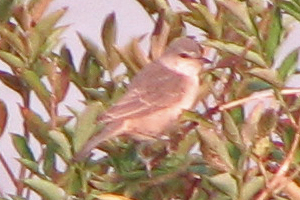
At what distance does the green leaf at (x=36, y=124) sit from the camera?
3146 millimetres

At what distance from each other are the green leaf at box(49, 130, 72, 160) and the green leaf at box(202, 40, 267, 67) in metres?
0.48

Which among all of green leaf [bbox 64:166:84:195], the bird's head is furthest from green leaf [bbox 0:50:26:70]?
the bird's head

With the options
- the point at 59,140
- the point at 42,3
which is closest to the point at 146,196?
the point at 59,140

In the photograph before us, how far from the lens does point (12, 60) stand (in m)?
3.26

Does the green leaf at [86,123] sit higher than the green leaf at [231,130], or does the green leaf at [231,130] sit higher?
the green leaf at [86,123]

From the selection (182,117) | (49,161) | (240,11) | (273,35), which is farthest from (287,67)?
(49,161)

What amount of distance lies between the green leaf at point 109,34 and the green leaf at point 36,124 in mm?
455

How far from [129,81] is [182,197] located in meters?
0.62

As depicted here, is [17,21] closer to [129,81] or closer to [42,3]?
[42,3]

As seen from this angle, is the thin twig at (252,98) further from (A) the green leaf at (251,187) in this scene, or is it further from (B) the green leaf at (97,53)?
(B) the green leaf at (97,53)

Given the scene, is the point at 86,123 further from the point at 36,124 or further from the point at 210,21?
the point at 210,21

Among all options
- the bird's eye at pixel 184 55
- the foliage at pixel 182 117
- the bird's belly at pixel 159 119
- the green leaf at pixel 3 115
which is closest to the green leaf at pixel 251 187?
the foliage at pixel 182 117

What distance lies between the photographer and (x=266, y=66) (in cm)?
292

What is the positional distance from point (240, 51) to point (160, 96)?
2194 millimetres
